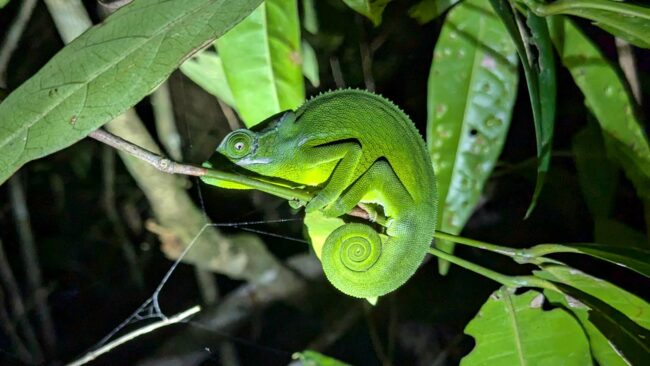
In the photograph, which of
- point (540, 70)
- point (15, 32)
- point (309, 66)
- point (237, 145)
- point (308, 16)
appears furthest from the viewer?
point (15, 32)

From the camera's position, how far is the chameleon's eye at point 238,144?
73cm

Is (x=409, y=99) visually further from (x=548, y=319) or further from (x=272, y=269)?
(x=548, y=319)

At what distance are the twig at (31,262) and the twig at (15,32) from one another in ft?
2.14

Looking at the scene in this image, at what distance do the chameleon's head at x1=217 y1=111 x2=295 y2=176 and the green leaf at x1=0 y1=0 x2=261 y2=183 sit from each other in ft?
0.62

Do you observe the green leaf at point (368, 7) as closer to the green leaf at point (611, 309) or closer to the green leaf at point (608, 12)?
the green leaf at point (608, 12)

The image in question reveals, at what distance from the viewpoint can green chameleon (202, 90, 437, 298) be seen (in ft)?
2.46

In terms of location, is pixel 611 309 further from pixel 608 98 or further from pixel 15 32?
pixel 15 32

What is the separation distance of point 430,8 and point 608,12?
1.31ft

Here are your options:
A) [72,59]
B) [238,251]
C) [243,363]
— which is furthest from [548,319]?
[243,363]

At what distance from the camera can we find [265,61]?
2.95 feet

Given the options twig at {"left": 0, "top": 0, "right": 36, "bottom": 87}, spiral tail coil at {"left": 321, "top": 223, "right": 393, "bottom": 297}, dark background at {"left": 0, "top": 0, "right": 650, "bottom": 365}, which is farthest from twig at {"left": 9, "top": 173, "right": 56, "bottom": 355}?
spiral tail coil at {"left": 321, "top": 223, "right": 393, "bottom": 297}

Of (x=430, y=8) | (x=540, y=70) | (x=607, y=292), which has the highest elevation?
(x=430, y=8)

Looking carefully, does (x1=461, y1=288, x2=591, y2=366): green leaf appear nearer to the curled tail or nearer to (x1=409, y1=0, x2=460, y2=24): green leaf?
the curled tail

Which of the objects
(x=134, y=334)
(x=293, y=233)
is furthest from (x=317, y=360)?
(x=293, y=233)
